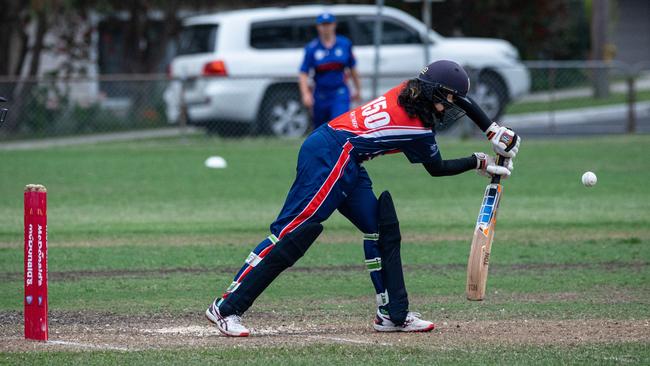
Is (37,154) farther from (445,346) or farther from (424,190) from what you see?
(445,346)

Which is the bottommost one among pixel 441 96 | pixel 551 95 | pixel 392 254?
pixel 551 95

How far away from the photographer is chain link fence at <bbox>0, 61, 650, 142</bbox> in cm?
2091

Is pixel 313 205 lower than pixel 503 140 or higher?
lower

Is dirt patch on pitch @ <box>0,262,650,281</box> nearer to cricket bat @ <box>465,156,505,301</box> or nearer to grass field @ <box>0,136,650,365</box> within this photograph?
grass field @ <box>0,136,650,365</box>

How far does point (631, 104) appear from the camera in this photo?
21.5 meters

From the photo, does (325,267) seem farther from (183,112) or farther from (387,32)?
(387,32)

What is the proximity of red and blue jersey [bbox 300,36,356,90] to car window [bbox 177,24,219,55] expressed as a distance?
6.41m

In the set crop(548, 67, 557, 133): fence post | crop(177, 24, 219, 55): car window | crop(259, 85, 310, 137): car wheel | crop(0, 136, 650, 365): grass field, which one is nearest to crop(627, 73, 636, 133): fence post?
crop(548, 67, 557, 133): fence post

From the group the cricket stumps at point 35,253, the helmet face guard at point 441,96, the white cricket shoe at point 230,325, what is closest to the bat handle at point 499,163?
the helmet face guard at point 441,96

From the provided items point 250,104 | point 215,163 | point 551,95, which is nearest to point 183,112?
point 250,104

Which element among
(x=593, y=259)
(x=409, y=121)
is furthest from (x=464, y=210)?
(x=409, y=121)

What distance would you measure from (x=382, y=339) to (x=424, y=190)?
26.3 feet

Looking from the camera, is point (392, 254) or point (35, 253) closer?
point (35, 253)

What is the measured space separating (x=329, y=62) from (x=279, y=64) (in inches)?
258
